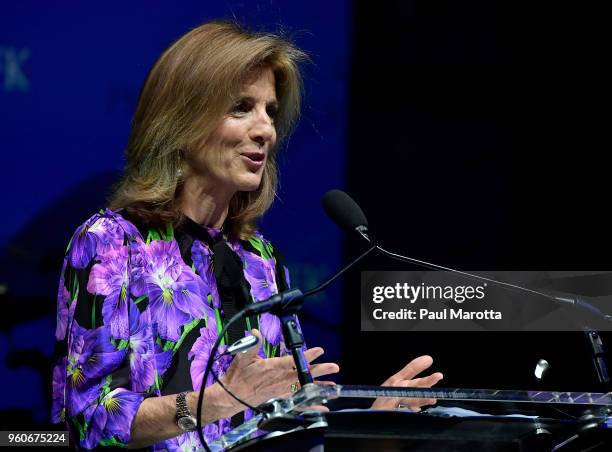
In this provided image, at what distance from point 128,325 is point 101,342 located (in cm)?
10

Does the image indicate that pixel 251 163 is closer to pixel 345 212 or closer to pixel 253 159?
pixel 253 159

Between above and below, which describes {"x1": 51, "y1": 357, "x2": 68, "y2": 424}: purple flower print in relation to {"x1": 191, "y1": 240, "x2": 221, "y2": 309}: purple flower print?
below

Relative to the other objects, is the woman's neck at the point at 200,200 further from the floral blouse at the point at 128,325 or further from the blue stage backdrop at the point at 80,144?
the blue stage backdrop at the point at 80,144

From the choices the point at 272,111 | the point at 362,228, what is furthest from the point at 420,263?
the point at 272,111

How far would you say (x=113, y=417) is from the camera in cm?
183

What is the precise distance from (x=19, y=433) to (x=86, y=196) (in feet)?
2.30

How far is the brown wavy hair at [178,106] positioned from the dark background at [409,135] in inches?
22.2

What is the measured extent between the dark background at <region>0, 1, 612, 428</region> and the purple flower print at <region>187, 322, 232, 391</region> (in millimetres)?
867

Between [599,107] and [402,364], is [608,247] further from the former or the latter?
[402,364]

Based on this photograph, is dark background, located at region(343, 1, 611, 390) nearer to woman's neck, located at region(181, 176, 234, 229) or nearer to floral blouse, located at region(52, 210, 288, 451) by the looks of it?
woman's neck, located at region(181, 176, 234, 229)

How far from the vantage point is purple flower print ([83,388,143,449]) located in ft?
5.96

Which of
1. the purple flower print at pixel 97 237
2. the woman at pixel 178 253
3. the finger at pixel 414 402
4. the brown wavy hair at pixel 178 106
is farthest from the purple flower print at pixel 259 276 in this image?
the finger at pixel 414 402

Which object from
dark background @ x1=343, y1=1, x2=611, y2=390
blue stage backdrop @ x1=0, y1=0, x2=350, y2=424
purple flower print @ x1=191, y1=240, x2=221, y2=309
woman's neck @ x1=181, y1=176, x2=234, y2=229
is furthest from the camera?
dark background @ x1=343, y1=1, x2=611, y2=390

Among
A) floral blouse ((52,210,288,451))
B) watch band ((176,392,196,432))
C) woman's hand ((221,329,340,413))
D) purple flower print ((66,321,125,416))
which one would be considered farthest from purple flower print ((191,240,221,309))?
woman's hand ((221,329,340,413))
